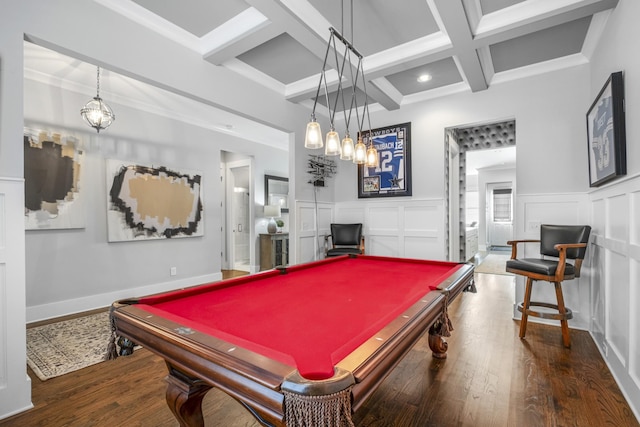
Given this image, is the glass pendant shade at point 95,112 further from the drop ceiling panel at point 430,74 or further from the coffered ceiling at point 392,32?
the drop ceiling panel at point 430,74

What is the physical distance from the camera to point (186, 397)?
1.18 meters

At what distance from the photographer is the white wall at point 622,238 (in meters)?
1.76

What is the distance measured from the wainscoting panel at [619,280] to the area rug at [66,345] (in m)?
3.59

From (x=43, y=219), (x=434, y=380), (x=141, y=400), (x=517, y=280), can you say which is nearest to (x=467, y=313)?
(x=517, y=280)

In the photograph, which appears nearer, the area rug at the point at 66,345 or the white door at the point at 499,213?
the area rug at the point at 66,345

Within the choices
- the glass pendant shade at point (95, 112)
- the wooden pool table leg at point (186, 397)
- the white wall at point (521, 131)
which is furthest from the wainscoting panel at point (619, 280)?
the glass pendant shade at point (95, 112)

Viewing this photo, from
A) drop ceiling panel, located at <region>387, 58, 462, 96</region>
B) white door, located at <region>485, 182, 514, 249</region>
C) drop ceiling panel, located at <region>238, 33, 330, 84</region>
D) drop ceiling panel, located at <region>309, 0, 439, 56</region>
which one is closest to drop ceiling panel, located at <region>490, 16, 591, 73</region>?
drop ceiling panel, located at <region>387, 58, 462, 96</region>

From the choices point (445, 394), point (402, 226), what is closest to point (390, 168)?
point (402, 226)

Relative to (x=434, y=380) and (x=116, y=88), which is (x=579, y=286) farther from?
(x=116, y=88)

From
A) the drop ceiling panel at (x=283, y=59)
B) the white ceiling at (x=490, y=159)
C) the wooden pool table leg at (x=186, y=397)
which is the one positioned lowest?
the wooden pool table leg at (x=186, y=397)

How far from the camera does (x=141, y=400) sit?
1.86 meters

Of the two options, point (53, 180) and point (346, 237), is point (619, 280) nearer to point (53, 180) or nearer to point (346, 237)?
point (346, 237)

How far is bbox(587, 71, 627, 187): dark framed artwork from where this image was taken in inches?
78.2

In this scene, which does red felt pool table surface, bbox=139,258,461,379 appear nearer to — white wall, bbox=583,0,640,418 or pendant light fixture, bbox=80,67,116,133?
white wall, bbox=583,0,640,418
